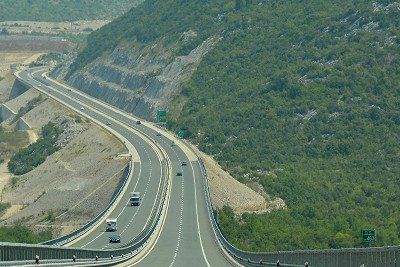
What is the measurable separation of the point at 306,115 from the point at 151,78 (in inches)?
2052

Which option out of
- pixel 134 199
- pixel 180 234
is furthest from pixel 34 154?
pixel 180 234

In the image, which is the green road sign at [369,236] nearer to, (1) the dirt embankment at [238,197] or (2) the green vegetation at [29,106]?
(1) the dirt embankment at [238,197]

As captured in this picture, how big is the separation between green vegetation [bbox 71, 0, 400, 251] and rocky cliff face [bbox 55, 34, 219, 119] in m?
2.97

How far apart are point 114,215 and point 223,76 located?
7209 cm

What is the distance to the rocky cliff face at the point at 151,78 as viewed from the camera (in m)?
171

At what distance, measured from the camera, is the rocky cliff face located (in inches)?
6747

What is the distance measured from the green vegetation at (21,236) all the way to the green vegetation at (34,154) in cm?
5377

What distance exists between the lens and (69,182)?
124 m

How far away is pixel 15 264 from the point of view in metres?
38.2

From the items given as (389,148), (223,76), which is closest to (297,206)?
(389,148)

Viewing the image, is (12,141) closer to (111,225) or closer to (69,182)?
(69,182)

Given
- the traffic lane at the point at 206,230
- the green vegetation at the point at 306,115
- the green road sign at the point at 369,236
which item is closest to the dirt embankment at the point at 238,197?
the traffic lane at the point at 206,230

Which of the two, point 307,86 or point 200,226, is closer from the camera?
point 200,226

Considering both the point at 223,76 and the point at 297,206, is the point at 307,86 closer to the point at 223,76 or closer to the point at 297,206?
the point at 223,76
